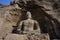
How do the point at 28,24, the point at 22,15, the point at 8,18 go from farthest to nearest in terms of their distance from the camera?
the point at 22,15, the point at 8,18, the point at 28,24

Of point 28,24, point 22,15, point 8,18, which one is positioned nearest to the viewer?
point 28,24

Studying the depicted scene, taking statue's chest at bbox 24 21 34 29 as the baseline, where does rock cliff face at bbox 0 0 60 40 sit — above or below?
above

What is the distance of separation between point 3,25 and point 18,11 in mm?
1352

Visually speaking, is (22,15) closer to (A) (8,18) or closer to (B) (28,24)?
(A) (8,18)

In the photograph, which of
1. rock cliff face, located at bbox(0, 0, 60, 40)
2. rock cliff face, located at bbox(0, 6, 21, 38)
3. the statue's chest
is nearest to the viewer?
the statue's chest

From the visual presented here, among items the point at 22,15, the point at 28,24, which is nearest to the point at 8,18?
the point at 22,15

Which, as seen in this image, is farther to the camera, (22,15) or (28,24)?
(22,15)

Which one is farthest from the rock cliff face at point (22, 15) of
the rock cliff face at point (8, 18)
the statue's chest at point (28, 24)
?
the statue's chest at point (28, 24)

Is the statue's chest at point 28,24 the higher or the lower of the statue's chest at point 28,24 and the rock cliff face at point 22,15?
the lower

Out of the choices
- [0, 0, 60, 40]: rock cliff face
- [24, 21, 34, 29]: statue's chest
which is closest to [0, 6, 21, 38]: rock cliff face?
[0, 0, 60, 40]: rock cliff face

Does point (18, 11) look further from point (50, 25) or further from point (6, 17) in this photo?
point (50, 25)

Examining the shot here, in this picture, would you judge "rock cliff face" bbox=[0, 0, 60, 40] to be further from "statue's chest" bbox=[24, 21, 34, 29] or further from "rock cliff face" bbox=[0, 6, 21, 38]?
"statue's chest" bbox=[24, 21, 34, 29]

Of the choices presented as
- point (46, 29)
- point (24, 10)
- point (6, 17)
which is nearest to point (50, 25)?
point (46, 29)

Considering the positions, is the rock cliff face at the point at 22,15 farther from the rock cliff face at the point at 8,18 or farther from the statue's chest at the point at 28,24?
the statue's chest at the point at 28,24
